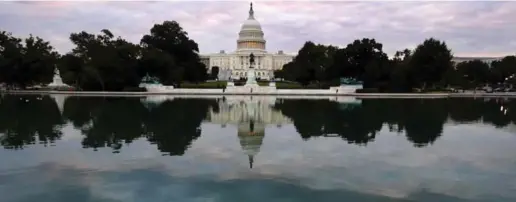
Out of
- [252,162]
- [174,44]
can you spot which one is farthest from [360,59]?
[252,162]

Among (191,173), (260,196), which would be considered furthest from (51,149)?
(260,196)

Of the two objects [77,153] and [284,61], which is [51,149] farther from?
[284,61]

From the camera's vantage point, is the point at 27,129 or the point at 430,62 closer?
the point at 27,129

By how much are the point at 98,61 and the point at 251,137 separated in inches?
1704

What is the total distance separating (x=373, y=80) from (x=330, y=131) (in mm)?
48106

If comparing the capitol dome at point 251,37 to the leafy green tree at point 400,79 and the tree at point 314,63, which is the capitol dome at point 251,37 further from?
the leafy green tree at point 400,79

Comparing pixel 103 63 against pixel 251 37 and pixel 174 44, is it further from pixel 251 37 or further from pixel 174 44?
pixel 251 37

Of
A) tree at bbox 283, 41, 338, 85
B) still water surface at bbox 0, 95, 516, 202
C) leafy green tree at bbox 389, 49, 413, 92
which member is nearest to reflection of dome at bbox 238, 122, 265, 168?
still water surface at bbox 0, 95, 516, 202

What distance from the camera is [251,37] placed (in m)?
132

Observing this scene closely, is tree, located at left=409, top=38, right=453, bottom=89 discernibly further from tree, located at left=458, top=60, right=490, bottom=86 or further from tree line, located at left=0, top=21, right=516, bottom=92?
tree, located at left=458, top=60, right=490, bottom=86

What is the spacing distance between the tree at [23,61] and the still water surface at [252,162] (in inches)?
1771

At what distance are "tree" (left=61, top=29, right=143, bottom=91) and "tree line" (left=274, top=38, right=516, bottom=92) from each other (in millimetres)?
26984

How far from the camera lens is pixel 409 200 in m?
8.96

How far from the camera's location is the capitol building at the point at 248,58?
13025 centimetres
